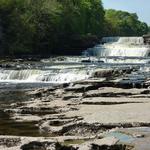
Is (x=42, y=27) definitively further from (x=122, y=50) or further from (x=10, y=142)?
(x=10, y=142)

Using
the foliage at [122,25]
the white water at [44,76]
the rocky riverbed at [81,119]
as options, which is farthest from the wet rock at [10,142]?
the foliage at [122,25]

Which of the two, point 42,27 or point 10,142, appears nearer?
point 10,142

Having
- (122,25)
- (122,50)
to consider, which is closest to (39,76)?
(122,50)

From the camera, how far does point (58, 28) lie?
278 feet

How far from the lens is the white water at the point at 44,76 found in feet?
142

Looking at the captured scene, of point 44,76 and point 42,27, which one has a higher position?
point 42,27

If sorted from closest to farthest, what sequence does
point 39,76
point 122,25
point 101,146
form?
point 101,146, point 39,76, point 122,25

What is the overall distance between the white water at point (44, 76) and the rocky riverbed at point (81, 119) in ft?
41.2

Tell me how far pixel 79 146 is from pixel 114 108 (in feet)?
25.5

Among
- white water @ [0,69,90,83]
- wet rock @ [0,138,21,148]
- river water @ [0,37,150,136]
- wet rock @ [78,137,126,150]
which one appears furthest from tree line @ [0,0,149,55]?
wet rock @ [78,137,126,150]

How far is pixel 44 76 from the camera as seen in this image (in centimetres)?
4378

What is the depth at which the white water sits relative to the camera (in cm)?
4329

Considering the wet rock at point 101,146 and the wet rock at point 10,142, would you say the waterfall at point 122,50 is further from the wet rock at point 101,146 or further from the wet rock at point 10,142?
the wet rock at point 101,146

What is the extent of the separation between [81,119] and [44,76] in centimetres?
2530
